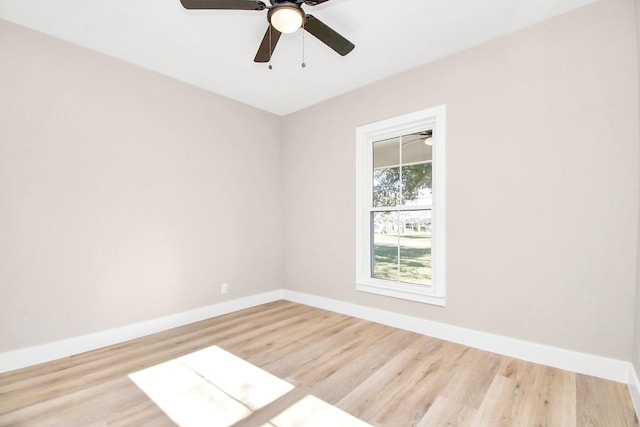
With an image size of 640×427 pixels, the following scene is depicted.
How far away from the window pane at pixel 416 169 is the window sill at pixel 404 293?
946 mm

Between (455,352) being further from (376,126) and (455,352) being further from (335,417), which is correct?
(376,126)

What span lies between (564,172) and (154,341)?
3.89 meters

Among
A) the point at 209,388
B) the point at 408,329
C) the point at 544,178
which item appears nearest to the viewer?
the point at 209,388

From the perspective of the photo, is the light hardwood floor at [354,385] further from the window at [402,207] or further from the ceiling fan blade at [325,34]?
the ceiling fan blade at [325,34]

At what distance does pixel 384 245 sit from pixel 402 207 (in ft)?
1.71

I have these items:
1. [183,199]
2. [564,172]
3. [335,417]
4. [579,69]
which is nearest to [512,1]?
[579,69]

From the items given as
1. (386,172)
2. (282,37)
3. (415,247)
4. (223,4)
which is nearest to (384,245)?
(415,247)

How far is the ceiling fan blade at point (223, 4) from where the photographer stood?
1803mm

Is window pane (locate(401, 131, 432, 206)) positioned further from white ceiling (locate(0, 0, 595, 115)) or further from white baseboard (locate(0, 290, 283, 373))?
white baseboard (locate(0, 290, 283, 373))

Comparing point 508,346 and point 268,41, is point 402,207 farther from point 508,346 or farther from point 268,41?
point 268,41

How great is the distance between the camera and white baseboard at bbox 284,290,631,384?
212 centimetres

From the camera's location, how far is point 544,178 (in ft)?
7.80

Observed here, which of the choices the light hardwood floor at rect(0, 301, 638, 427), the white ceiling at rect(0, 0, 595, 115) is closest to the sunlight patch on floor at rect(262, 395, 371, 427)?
the light hardwood floor at rect(0, 301, 638, 427)

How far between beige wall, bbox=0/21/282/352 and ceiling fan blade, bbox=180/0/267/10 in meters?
1.62
